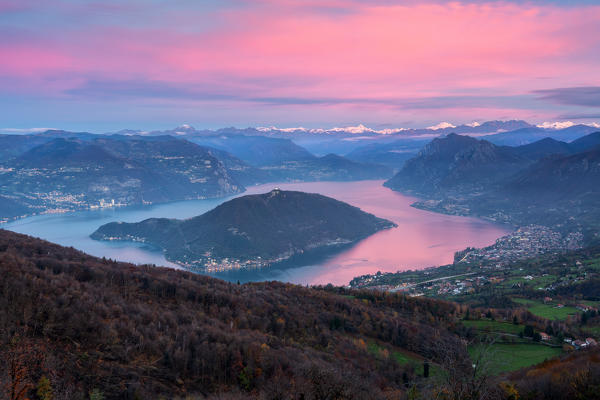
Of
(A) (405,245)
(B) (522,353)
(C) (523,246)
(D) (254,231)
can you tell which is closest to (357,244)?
(A) (405,245)

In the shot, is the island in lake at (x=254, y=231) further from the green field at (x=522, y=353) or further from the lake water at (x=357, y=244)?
the green field at (x=522, y=353)

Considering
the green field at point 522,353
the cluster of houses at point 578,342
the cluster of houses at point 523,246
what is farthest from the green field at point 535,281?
the green field at point 522,353

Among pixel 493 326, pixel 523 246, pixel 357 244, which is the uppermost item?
pixel 493 326

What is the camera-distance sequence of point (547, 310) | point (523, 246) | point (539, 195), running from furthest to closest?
point (539, 195) → point (523, 246) → point (547, 310)

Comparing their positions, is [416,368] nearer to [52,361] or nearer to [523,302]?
[52,361]

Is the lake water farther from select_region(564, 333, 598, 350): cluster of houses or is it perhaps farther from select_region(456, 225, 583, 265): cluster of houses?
select_region(564, 333, 598, 350): cluster of houses

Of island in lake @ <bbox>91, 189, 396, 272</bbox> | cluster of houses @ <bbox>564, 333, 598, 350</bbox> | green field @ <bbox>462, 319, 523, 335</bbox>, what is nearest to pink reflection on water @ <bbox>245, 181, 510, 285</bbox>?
island in lake @ <bbox>91, 189, 396, 272</bbox>

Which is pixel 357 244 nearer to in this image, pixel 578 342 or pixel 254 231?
pixel 254 231
